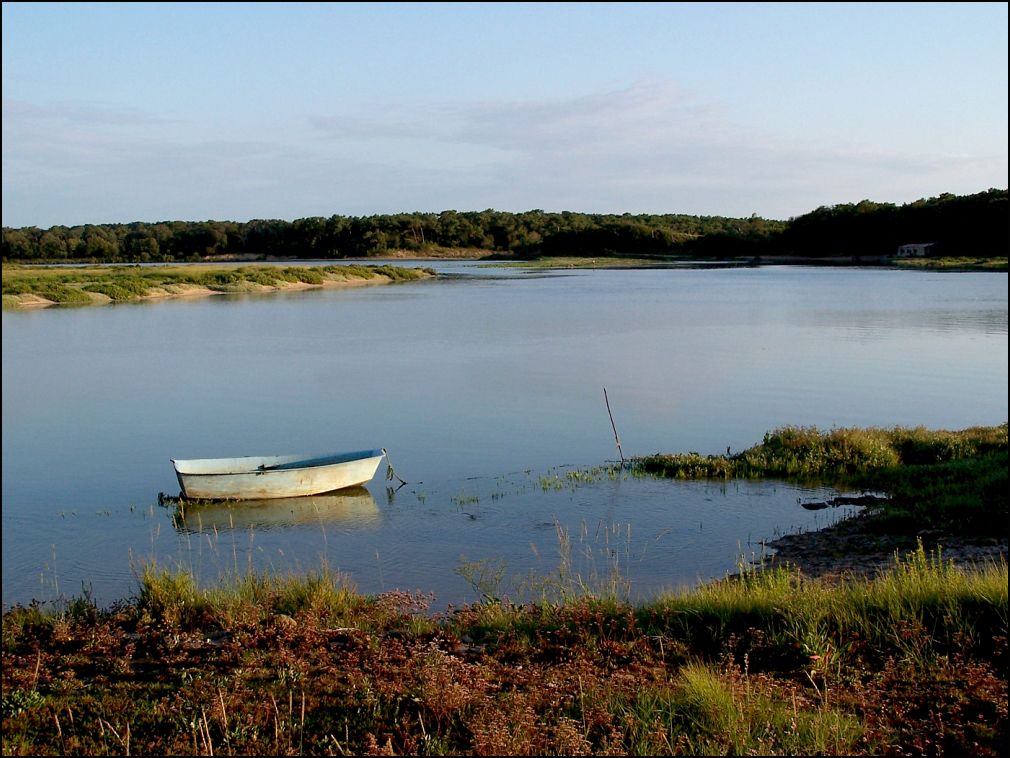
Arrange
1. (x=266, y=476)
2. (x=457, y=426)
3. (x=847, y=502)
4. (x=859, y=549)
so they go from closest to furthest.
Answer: (x=859, y=549)
(x=847, y=502)
(x=266, y=476)
(x=457, y=426)

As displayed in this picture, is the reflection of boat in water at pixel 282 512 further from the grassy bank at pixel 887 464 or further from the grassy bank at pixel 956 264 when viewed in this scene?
the grassy bank at pixel 956 264

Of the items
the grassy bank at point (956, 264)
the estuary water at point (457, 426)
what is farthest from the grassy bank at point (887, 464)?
the grassy bank at point (956, 264)

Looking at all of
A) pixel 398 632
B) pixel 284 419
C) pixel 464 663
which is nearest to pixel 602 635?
pixel 464 663

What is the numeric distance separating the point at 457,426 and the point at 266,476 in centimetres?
532

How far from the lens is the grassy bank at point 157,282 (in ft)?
164

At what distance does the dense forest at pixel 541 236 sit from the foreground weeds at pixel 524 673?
86.0 m

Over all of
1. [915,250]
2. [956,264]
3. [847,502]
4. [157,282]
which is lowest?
[847,502]

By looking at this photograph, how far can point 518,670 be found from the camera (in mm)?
5469

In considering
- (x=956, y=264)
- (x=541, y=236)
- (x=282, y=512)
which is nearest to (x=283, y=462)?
(x=282, y=512)

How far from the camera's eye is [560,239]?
12825 centimetres

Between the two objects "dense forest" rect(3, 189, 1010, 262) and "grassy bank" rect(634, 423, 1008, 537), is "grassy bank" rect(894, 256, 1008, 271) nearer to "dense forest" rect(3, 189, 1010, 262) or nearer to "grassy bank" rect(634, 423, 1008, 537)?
"dense forest" rect(3, 189, 1010, 262)

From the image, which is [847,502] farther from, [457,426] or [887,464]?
[457,426]

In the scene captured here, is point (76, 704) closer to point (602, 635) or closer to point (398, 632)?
point (398, 632)

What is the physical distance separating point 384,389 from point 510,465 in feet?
25.5
